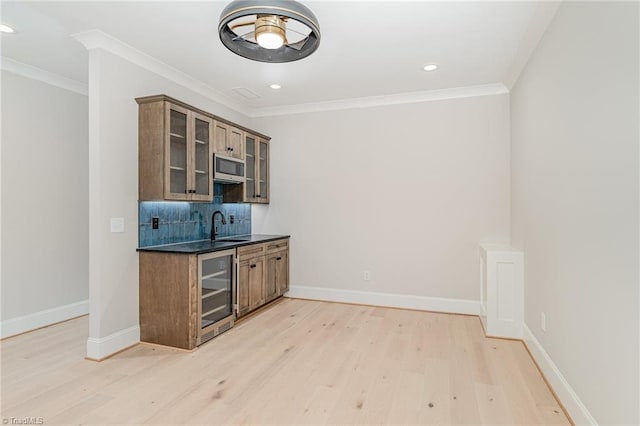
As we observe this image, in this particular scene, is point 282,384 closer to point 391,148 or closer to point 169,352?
point 169,352

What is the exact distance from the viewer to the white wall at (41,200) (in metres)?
3.47

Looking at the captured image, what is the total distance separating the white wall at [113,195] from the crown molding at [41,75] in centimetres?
123

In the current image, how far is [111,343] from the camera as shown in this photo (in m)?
2.96

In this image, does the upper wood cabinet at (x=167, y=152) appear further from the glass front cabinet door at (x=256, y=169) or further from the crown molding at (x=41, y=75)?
the crown molding at (x=41, y=75)

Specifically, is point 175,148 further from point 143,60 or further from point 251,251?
point 251,251

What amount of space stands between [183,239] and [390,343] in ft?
7.99

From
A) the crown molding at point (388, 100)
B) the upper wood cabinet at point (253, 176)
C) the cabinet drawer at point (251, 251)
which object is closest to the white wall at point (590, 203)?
the crown molding at point (388, 100)

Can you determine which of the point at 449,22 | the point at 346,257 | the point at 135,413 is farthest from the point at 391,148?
the point at 135,413

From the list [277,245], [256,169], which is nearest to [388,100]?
[256,169]

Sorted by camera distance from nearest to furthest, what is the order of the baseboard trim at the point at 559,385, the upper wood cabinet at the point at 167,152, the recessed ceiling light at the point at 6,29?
the baseboard trim at the point at 559,385
the recessed ceiling light at the point at 6,29
the upper wood cabinet at the point at 167,152

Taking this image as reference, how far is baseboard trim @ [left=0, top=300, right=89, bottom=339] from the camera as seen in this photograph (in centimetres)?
340

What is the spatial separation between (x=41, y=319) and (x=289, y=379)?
2.98m

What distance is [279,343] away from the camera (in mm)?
3244

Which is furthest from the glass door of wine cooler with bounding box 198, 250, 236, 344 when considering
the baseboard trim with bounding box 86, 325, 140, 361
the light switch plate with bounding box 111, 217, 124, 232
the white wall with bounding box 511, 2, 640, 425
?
the white wall with bounding box 511, 2, 640, 425
